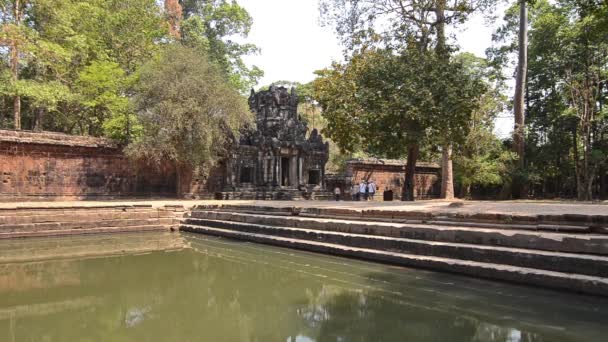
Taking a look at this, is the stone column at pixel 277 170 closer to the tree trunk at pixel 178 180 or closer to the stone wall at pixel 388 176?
the stone wall at pixel 388 176

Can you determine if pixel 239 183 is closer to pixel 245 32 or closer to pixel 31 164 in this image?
pixel 31 164

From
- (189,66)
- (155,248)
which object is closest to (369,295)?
(155,248)

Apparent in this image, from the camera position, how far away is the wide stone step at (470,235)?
472cm

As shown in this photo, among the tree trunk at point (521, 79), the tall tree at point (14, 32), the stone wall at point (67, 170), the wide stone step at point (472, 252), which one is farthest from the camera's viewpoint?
the tree trunk at point (521, 79)

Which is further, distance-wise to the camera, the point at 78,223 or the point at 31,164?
→ the point at 31,164

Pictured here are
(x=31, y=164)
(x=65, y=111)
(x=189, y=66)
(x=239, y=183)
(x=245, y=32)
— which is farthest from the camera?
(x=245, y=32)

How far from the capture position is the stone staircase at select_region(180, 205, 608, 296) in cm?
455

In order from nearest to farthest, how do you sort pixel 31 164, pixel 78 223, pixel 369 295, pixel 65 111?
pixel 369 295, pixel 78 223, pixel 31 164, pixel 65 111

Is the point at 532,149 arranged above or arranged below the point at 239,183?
above

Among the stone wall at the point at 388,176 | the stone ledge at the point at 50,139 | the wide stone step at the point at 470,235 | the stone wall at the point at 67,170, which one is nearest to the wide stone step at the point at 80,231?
the wide stone step at the point at 470,235

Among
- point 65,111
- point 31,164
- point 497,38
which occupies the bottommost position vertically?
point 31,164

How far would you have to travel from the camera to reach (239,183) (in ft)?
68.4

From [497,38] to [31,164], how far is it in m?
26.3

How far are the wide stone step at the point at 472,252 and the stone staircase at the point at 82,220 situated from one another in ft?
15.0
